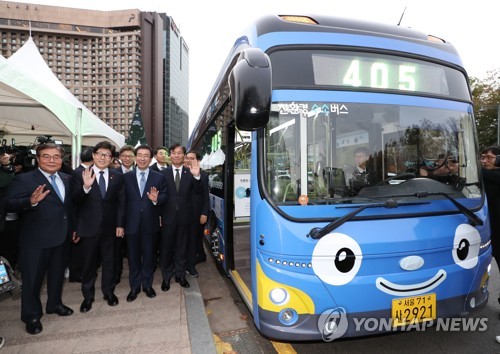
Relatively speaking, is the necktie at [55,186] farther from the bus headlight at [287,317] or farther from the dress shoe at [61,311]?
the bus headlight at [287,317]

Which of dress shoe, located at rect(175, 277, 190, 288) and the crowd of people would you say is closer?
the crowd of people

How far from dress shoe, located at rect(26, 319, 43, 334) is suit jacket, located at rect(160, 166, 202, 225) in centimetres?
176

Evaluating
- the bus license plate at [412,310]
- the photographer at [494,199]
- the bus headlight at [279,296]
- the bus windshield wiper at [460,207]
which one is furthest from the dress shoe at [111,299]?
the photographer at [494,199]

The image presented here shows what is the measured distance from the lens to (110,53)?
10444cm

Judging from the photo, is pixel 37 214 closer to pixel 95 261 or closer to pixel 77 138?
pixel 95 261

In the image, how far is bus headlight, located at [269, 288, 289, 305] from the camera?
2.40 m

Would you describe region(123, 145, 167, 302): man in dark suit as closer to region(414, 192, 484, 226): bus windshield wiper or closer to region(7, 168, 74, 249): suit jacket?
region(7, 168, 74, 249): suit jacket

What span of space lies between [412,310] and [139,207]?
3228 mm

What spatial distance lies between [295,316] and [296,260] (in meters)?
0.45

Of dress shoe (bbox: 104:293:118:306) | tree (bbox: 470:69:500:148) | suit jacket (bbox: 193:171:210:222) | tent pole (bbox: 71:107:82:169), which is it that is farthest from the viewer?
tree (bbox: 470:69:500:148)

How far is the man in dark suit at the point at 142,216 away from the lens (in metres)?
3.94

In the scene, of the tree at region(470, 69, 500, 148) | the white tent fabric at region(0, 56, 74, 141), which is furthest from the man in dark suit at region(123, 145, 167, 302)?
the tree at region(470, 69, 500, 148)

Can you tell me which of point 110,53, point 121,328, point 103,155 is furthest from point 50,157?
point 110,53

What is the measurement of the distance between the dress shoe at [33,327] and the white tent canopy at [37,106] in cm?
322
